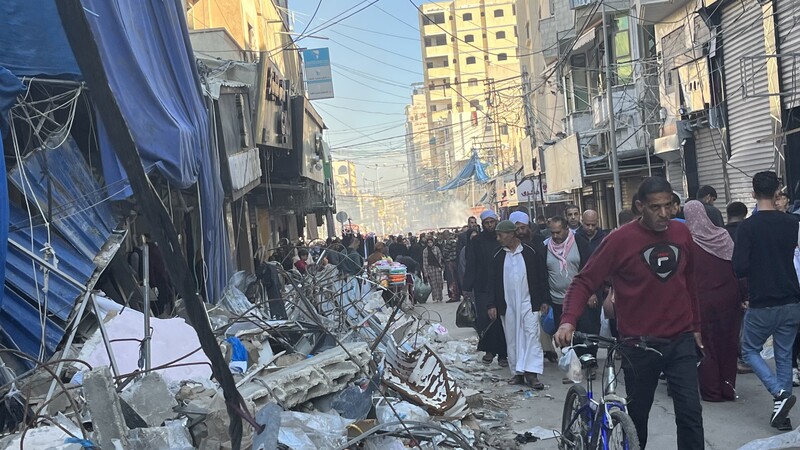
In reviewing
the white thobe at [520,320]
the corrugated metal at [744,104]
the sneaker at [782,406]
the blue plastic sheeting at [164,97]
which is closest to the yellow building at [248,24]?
the corrugated metal at [744,104]

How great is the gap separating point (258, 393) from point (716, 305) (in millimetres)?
4068

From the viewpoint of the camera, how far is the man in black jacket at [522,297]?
8.00 meters

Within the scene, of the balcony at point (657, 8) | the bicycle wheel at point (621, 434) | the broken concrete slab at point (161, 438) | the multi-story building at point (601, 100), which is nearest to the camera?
the bicycle wheel at point (621, 434)

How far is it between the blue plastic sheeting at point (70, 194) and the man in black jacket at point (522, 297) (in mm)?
3993

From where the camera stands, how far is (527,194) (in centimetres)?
2778

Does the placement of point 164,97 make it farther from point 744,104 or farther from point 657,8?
point 657,8

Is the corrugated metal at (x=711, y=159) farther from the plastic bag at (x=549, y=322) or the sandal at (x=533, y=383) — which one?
the sandal at (x=533, y=383)

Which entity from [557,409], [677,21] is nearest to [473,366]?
[557,409]

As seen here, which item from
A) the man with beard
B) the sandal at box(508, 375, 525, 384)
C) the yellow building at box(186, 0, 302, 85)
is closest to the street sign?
the yellow building at box(186, 0, 302, 85)

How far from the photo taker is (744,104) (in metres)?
13.5

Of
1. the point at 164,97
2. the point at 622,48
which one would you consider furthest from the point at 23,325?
the point at 622,48

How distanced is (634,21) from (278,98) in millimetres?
10799

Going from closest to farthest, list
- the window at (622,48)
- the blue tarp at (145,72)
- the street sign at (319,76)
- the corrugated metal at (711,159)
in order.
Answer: the blue tarp at (145,72)
the corrugated metal at (711,159)
the window at (622,48)
the street sign at (319,76)

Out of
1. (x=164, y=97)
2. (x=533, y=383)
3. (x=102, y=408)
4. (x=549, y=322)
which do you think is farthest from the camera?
(x=549, y=322)
